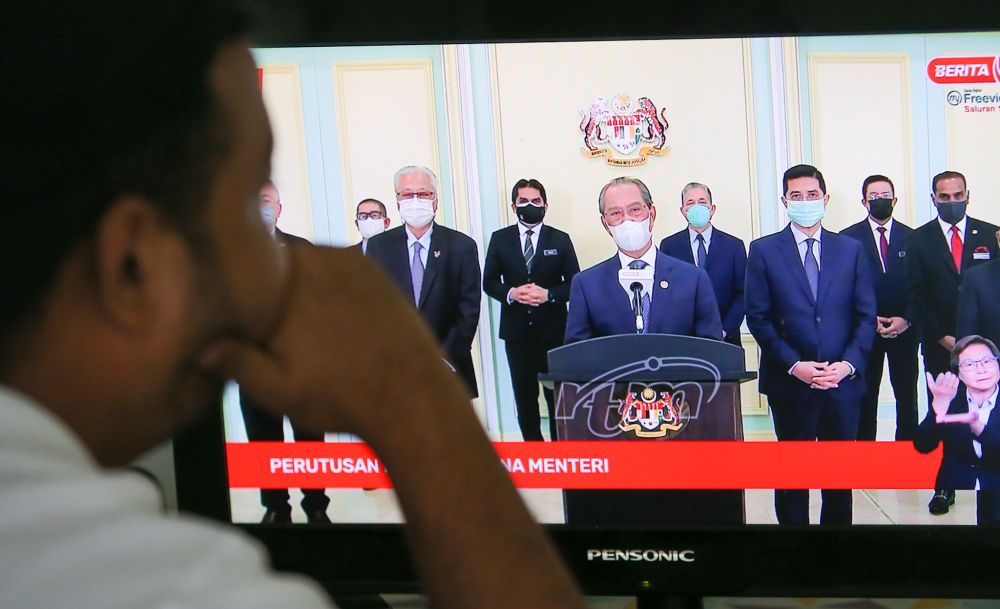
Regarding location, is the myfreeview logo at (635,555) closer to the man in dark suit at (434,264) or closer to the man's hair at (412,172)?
the man in dark suit at (434,264)

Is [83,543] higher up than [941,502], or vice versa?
[83,543]

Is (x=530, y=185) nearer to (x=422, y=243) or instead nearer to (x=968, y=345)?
(x=422, y=243)

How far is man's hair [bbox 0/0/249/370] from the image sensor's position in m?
0.24

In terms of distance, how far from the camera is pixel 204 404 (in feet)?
1.02

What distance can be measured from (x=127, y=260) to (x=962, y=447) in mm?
751

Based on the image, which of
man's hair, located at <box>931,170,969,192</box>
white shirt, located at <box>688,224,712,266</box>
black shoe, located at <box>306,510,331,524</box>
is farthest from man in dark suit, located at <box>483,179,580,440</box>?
man's hair, located at <box>931,170,969,192</box>

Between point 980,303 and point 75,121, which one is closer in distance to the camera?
point 75,121

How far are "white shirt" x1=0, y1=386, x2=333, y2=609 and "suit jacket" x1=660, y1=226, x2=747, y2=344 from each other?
609 millimetres

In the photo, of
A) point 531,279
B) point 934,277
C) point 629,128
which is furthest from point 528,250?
point 934,277

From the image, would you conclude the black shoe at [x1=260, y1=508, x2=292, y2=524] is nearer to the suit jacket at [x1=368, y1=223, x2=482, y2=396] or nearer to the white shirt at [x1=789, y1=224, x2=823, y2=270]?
the suit jacket at [x1=368, y1=223, x2=482, y2=396]

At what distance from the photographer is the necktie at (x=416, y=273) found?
0.83 m

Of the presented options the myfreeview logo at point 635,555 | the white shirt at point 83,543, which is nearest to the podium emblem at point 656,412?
the myfreeview logo at point 635,555

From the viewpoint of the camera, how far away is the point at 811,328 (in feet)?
2.64

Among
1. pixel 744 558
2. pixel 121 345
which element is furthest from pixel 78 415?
pixel 744 558
